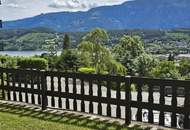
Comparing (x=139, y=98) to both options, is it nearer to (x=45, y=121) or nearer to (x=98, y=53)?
(x=45, y=121)

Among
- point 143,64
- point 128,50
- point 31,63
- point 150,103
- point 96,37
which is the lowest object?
point 143,64

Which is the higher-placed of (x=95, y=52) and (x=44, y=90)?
(x=44, y=90)

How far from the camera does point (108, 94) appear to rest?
10656 millimetres

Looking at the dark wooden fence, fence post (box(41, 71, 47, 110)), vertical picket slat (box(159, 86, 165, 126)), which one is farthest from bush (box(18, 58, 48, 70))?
vertical picket slat (box(159, 86, 165, 126))

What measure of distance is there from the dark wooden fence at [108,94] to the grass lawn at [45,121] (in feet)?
1.55

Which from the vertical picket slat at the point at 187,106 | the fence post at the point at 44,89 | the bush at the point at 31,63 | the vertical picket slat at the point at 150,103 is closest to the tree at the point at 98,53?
the bush at the point at 31,63

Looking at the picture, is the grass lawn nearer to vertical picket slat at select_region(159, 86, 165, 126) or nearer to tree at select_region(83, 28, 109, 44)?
vertical picket slat at select_region(159, 86, 165, 126)

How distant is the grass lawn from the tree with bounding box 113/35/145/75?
65.5m

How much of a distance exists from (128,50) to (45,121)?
240 ft

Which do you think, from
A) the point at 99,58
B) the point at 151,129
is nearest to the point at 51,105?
the point at 151,129

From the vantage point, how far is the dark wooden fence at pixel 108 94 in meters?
9.47

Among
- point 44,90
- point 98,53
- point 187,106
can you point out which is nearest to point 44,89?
point 44,90

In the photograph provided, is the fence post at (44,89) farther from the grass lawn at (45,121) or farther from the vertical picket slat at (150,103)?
the vertical picket slat at (150,103)

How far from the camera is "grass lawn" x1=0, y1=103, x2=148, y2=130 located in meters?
9.80
